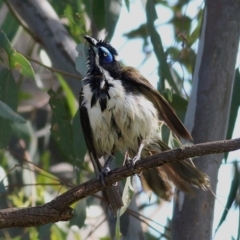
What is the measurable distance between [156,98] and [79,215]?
100 centimetres

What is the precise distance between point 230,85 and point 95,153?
72 cm

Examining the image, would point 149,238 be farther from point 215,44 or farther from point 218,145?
point 218,145

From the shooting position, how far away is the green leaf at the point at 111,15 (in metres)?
4.40

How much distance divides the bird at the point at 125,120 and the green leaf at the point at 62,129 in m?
0.54

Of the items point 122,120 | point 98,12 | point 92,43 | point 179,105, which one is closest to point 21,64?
point 92,43

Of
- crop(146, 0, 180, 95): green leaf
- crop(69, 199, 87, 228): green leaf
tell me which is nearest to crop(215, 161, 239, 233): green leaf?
crop(146, 0, 180, 95): green leaf

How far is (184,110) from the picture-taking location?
4574 mm

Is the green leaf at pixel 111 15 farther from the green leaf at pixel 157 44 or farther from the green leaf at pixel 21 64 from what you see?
the green leaf at pixel 21 64

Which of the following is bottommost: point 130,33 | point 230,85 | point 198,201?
point 198,201

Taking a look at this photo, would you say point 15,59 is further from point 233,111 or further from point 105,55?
point 233,111

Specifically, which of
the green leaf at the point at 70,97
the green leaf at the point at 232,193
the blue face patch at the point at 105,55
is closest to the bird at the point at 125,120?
the blue face patch at the point at 105,55

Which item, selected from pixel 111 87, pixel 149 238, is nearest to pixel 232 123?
pixel 111 87

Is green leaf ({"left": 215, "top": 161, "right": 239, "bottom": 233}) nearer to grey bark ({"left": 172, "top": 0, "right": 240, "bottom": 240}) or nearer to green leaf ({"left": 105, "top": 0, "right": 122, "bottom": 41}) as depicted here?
grey bark ({"left": 172, "top": 0, "right": 240, "bottom": 240})

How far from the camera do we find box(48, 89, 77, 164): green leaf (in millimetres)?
4691
